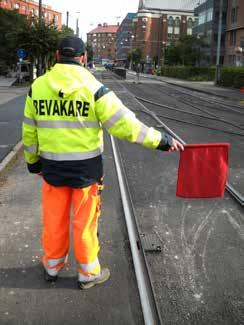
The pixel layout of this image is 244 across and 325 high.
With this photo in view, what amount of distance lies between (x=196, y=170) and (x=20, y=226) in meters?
2.27

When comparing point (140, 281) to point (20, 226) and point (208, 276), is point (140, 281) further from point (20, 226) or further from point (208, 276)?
point (20, 226)

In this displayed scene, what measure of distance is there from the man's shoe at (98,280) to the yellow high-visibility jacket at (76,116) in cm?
107

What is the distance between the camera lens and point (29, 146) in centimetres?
406

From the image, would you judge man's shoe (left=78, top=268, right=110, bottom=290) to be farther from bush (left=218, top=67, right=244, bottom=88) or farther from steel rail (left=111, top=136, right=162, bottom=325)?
bush (left=218, top=67, right=244, bottom=88)

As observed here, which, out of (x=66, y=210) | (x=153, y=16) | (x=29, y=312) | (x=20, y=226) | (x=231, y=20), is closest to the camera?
(x=29, y=312)

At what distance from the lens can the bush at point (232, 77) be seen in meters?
38.1

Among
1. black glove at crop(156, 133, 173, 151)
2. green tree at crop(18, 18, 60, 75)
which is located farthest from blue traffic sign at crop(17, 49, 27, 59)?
black glove at crop(156, 133, 173, 151)

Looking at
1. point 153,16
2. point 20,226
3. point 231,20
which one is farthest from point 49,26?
point 153,16

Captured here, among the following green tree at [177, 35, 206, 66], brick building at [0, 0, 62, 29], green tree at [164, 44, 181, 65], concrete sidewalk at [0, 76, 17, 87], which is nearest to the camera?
concrete sidewalk at [0, 76, 17, 87]

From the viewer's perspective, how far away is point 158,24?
152m

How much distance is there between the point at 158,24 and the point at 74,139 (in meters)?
155

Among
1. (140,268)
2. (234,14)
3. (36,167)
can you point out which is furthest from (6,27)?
(140,268)

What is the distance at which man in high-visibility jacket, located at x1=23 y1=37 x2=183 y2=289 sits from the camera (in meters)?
3.69

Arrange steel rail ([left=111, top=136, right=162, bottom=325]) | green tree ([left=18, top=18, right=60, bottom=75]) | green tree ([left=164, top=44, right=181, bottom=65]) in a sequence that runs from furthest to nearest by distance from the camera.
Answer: green tree ([left=164, top=44, right=181, bottom=65]) < green tree ([left=18, top=18, right=60, bottom=75]) < steel rail ([left=111, top=136, right=162, bottom=325])
